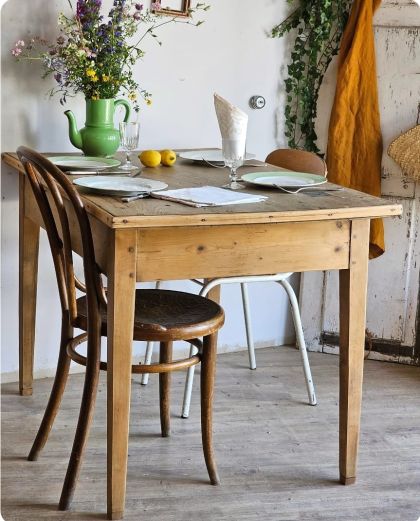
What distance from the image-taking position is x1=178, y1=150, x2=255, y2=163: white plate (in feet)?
10.0

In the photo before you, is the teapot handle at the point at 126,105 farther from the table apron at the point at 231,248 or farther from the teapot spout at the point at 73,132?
the table apron at the point at 231,248

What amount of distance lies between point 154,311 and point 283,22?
5.04 ft

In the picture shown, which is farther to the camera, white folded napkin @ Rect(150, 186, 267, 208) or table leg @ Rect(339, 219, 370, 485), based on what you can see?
table leg @ Rect(339, 219, 370, 485)

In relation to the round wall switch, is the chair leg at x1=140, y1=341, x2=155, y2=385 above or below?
below

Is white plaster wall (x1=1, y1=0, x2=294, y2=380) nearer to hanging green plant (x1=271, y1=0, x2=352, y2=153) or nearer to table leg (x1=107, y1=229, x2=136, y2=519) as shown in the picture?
hanging green plant (x1=271, y1=0, x2=352, y2=153)

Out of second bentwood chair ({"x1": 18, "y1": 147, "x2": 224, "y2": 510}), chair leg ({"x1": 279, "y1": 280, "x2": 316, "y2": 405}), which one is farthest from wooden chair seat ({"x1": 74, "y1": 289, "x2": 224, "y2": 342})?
chair leg ({"x1": 279, "y1": 280, "x2": 316, "y2": 405})

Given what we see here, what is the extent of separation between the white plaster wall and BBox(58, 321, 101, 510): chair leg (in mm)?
967

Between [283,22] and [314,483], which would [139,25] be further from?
[314,483]

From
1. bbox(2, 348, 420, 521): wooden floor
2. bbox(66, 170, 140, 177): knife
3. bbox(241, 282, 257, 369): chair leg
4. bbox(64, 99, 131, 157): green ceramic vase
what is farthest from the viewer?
bbox(241, 282, 257, 369): chair leg

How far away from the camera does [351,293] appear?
2.46m

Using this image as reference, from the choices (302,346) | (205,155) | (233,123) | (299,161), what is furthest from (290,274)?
(233,123)

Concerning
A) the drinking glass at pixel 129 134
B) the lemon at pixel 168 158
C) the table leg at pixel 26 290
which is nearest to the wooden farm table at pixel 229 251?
the drinking glass at pixel 129 134

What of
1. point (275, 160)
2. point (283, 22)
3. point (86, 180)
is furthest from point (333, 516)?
point (283, 22)

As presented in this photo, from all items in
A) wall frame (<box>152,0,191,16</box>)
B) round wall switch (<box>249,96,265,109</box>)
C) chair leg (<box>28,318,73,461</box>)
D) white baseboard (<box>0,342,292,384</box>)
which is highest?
wall frame (<box>152,0,191,16</box>)
